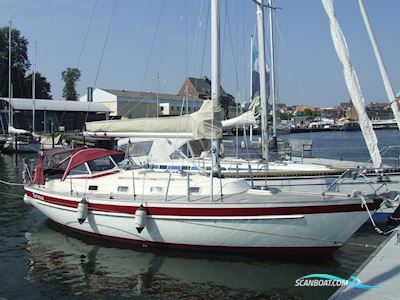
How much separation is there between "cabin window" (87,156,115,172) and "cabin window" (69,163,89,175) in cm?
16

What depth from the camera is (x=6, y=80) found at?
91188mm

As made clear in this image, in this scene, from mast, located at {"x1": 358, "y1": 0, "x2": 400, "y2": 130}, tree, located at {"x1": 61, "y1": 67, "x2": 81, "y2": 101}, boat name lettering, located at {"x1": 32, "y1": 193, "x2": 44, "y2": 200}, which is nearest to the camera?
mast, located at {"x1": 358, "y1": 0, "x2": 400, "y2": 130}

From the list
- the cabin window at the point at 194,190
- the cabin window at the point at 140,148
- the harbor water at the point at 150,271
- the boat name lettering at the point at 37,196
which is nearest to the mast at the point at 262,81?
the cabin window at the point at 140,148

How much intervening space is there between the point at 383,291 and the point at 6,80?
95.0m

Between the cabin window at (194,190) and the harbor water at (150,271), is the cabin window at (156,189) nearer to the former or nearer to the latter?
the cabin window at (194,190)

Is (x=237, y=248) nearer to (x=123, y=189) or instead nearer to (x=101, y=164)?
(x=123, y=189)

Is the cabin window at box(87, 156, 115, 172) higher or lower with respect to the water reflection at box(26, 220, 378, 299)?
higher

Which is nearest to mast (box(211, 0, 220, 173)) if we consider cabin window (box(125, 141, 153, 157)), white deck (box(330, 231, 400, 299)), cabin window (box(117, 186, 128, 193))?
cabin window (box(117, 186, 128, 193))

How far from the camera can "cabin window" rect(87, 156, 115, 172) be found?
1405 cm

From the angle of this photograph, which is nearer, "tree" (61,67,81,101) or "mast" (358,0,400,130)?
"mast" (358,0,400,130)

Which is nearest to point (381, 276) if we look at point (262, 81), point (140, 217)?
point (140, 217)

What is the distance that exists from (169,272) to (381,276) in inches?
191

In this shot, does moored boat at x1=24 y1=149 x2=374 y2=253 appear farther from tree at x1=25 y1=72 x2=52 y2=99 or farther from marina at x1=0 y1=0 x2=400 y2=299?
tree at x1=25 y1=72 x2=52 y2=99

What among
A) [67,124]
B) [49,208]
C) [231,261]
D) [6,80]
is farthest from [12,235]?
[6,80]
